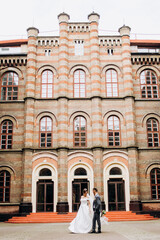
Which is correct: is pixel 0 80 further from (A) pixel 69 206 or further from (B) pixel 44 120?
(A) pixel 69 206

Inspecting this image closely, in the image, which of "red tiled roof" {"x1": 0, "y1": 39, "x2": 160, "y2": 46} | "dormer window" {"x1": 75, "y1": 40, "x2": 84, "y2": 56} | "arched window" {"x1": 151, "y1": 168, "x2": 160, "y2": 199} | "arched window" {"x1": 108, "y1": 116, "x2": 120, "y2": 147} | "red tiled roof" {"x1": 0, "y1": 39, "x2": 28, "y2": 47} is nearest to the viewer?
"arched window" {"x1": 151, "y1": 168, "x2": 160, "y2": 199}

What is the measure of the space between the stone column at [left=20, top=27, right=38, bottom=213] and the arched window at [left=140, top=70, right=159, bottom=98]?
10.4 metres

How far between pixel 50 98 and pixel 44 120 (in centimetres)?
210

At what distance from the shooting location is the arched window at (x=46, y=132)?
2509 centimetres

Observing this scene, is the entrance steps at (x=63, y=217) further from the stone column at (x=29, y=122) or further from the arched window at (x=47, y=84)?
the arched window at (x=47, y=84)

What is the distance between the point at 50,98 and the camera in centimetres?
2583

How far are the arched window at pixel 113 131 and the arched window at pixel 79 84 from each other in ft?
11.7

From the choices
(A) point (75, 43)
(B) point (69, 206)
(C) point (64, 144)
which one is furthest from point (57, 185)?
(A) point (75, 43)

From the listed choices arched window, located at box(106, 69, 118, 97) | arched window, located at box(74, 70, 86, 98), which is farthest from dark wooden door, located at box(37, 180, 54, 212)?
arched window, located at box(106, 69, 118, 97)

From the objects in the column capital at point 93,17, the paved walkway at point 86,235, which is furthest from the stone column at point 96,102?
the paved walkway at point 86,235

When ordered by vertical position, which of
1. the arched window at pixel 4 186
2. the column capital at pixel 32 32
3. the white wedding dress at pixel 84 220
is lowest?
the white wedding dress at pixel 84 220

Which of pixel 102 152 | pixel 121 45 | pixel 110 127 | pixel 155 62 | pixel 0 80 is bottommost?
pixel 102 152

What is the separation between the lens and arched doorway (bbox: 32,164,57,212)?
77.3 ft

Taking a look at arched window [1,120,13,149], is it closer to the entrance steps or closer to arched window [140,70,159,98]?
the entrance steps
